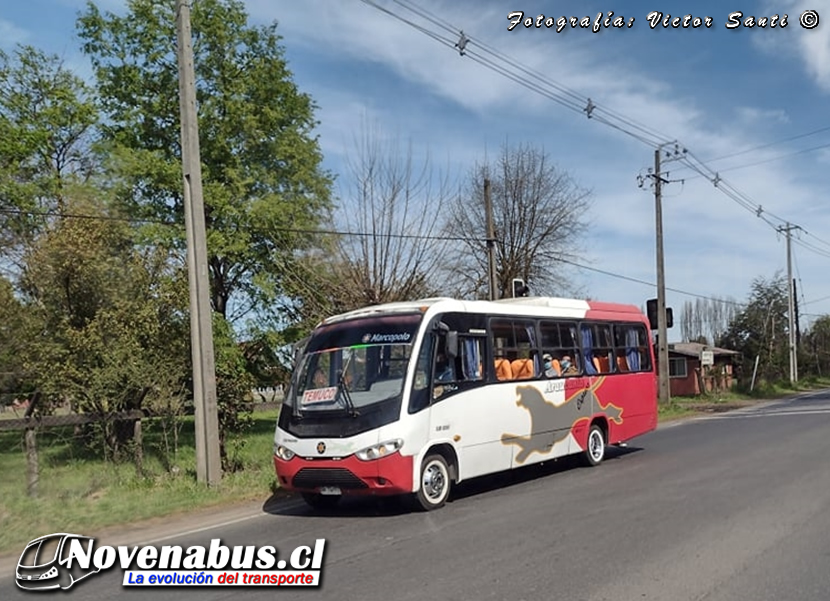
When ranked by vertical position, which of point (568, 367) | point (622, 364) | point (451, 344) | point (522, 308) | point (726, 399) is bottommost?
point (726, 399)

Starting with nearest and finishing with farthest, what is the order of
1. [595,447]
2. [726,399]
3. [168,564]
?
[168,564] < [595,447] < [726,399]

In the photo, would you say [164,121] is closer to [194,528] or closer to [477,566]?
[194,528]

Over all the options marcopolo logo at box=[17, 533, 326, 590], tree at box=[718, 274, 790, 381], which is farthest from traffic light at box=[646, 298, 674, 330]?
tree at box=[718, 274, 790, 381]

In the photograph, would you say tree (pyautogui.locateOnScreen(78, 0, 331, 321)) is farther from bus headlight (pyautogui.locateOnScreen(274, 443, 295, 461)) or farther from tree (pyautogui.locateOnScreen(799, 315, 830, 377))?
tree (pyautogui.locateOnScreen(799, 315, 830, 377))

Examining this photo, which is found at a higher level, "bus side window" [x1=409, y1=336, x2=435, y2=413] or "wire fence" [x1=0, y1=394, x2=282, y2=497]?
"bus side window" [x1=409, y1=336, x2=435, y2=413]

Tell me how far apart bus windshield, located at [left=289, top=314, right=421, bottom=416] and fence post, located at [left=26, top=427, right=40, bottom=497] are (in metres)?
5.60

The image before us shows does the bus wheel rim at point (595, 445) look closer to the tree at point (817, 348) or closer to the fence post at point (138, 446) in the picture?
the fence post at point (138, 446)

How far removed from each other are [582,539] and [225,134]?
1754cm

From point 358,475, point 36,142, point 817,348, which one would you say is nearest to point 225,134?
point 36,142

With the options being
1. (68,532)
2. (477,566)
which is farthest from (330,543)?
(68,532)

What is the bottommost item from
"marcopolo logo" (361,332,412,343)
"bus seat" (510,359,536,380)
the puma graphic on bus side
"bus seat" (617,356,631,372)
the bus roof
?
the puma graphic on bus side

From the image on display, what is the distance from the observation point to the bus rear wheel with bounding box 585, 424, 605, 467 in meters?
14.4

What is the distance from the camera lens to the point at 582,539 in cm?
812

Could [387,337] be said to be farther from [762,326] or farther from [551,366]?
[762,326]
